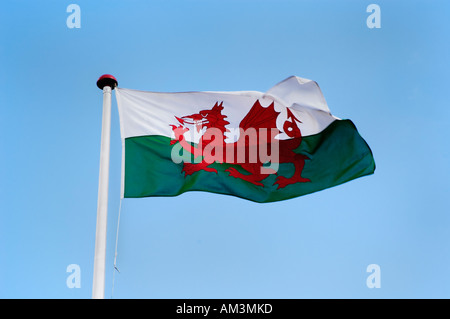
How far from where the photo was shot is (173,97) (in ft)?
40.1

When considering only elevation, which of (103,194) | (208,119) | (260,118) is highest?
(260,118)

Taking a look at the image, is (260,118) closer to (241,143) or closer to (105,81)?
(241,143)

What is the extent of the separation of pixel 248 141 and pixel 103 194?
3.89 meters

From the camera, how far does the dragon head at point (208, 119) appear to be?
1232 centimetres

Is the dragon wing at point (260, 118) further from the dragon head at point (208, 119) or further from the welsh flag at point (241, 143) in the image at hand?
the dragon head at point (208, 119)

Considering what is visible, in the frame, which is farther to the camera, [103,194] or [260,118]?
[260,118]

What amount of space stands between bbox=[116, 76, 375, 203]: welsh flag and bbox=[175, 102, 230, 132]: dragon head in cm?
2

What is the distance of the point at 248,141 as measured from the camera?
1280 cm

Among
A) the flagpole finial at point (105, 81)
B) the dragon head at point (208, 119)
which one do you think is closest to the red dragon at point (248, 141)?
the dragon head at point (208, 119)

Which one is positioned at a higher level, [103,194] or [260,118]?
[260,118]

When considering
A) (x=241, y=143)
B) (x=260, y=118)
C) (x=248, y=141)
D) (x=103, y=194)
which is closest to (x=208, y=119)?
(x=241, y=143)

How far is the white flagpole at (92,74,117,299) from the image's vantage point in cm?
930

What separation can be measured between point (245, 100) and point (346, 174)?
8.54 ft
